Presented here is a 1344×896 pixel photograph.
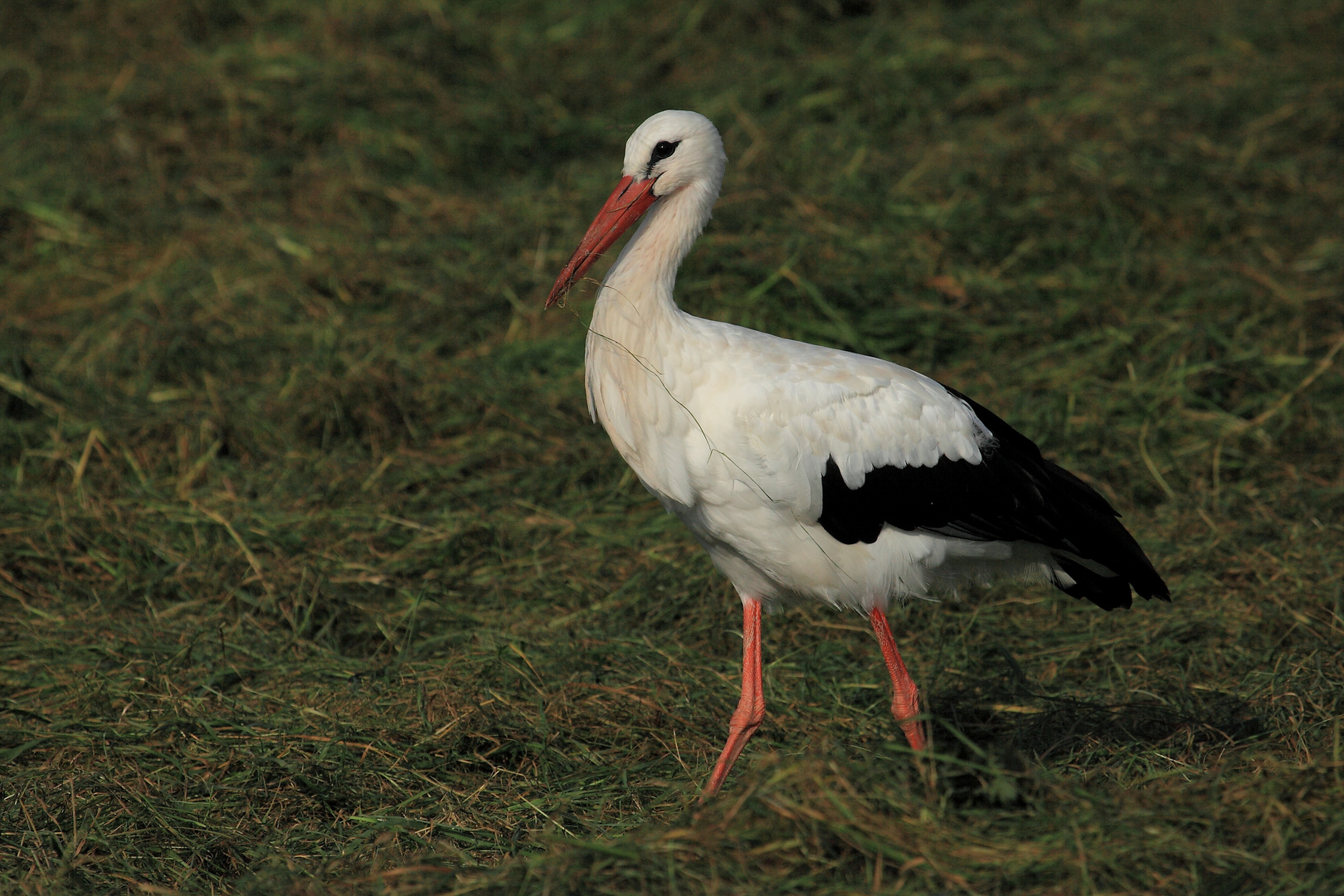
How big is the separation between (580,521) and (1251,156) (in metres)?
4.14

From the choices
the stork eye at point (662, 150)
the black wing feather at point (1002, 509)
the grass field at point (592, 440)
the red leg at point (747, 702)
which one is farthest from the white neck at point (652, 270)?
the grass field at point (592, 440)

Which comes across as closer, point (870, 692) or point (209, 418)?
point (870, 692)

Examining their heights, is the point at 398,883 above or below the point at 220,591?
above

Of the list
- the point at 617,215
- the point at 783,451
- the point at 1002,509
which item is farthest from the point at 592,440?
the point at 1002,509

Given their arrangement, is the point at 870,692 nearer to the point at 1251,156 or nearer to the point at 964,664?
the point at 964,664

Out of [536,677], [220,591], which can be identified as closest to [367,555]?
[220,591]

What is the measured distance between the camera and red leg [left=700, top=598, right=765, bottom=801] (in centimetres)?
384

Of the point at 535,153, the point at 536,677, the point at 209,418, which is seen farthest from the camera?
the point at 535,153

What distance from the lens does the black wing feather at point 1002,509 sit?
378 cm

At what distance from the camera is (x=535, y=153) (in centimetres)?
758

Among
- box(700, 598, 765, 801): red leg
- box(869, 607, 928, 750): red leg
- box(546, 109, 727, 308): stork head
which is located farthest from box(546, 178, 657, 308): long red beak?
box(869, 607, 928, 750): red leg

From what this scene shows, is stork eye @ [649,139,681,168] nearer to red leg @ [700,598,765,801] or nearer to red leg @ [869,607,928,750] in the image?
red leg @ [700,598,765,801]

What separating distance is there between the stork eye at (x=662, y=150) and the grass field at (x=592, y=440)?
1603mm

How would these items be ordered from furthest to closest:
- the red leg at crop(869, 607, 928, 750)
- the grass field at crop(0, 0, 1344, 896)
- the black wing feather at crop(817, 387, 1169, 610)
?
the red leg at crop(869, 607, 928, 750), the black wing feather at crop(817, 387, 1169, 610), the grass field at crop(0, 0, 1344, 896)
